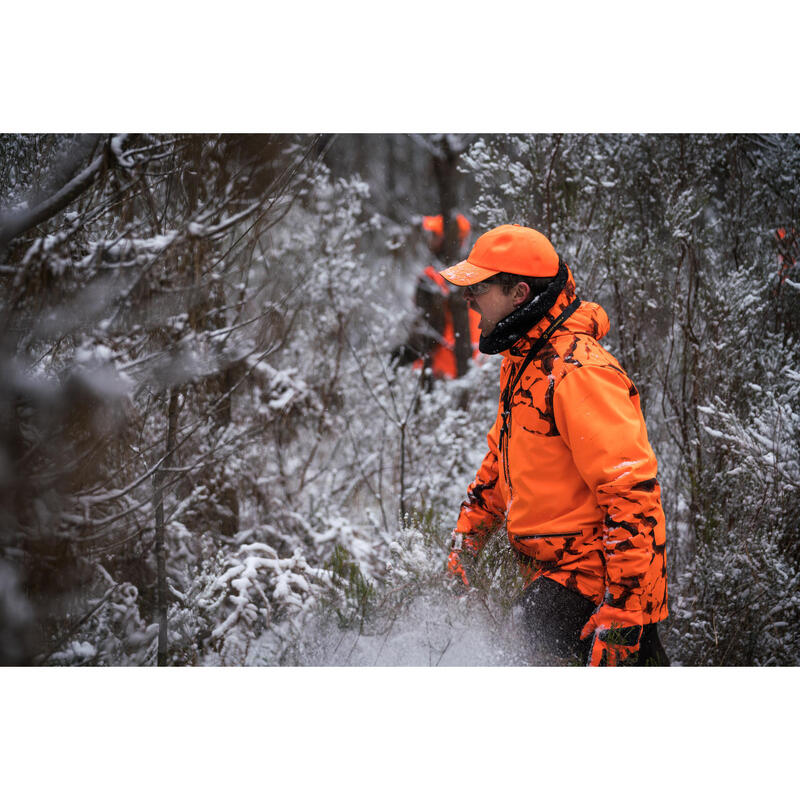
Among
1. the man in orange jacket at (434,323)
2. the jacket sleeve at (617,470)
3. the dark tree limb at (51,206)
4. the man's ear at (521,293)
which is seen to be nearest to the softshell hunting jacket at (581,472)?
the jacket sleeve at (617,470)

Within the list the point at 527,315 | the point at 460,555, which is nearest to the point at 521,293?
the point at 527,315

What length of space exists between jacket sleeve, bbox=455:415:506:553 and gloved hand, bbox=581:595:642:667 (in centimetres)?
58

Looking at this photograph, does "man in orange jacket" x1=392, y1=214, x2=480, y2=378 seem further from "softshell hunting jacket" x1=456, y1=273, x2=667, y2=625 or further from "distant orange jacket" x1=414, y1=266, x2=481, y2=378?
"softshell hunting jacket" x1=456, y1=273, x2=667, y2=625

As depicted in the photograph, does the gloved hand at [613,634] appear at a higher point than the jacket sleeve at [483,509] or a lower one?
lower

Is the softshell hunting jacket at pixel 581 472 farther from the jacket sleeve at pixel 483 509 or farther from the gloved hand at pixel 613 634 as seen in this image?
the jacket sleeve at pixel 483 509

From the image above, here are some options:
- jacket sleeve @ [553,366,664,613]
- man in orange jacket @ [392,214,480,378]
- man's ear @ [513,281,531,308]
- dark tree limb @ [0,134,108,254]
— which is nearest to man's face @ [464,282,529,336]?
man's ear @ [513,281,531,308]

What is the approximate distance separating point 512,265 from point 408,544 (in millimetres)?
1461

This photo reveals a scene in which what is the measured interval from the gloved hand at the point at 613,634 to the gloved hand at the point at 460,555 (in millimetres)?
615

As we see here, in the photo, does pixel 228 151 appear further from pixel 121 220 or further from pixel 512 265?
pixel 512 265

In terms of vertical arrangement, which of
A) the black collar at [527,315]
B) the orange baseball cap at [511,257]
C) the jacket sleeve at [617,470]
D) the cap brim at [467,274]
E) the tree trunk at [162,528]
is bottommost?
the tree trunk at [162,528]

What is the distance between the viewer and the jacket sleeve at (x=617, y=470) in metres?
1.99

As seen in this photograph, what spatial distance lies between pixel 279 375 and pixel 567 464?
1923 millimetres

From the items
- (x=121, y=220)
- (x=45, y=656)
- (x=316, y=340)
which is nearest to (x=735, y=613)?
(x=316, y=340)

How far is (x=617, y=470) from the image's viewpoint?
1.99 metres
